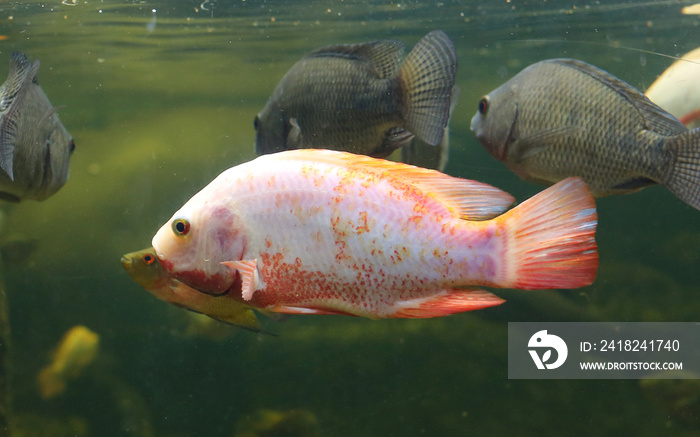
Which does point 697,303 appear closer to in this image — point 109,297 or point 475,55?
point 475,55

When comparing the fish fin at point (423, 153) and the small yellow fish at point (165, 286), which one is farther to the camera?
the fish fin at point (423, 153)

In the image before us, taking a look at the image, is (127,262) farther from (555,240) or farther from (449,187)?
(555,240)

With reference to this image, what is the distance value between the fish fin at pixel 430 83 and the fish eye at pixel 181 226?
1.36m

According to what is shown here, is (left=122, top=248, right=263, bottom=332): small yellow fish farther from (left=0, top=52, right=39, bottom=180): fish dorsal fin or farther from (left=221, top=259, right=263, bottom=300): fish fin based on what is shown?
(left=0, top=52, right=39, bottom=180): fish dorsal fin

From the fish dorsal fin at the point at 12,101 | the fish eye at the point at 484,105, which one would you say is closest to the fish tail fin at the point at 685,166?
the fish eye at the point at 484,105

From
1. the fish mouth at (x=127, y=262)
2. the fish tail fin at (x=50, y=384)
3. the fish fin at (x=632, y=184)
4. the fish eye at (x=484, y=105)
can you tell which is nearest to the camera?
the fish mouth at (x=127, y=262)

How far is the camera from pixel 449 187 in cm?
151

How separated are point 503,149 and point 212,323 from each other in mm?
3897

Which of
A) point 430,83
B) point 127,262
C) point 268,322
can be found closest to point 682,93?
point 430,83

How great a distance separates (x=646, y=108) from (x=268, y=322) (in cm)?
506

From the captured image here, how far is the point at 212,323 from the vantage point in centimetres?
533

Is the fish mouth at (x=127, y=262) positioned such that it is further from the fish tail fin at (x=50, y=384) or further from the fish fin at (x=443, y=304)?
the fish tail fin at (x=50, y=384)

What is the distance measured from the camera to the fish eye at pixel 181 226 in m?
1.54

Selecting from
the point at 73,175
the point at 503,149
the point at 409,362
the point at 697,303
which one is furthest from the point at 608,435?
the point at 73,175
